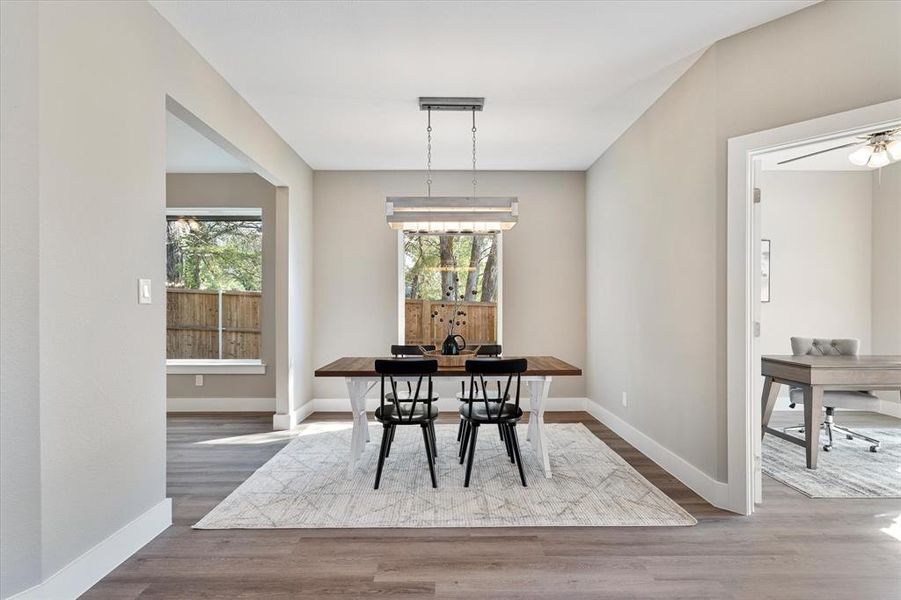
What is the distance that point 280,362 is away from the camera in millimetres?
4789

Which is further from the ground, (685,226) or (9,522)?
(685,226)

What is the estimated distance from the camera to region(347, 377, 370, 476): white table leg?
3.36 m

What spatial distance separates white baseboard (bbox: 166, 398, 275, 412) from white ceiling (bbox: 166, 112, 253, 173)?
2542 mm

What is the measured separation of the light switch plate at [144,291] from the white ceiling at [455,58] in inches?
55.7

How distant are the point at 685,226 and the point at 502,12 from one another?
180 centimetres

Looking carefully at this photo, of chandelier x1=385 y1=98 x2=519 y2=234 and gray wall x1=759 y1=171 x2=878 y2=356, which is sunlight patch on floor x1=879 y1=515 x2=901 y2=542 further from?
gray wall x1=759 y1=171 x2=878 y2=356

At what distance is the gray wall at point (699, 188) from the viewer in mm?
2424

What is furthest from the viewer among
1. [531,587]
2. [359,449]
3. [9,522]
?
[359,449]

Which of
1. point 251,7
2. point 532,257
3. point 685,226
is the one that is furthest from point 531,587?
point 532,257

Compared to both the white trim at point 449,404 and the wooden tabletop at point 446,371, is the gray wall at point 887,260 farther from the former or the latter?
the wooden tabletop at point 446,371

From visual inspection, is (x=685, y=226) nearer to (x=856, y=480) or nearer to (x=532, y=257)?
(x=856, y=480)

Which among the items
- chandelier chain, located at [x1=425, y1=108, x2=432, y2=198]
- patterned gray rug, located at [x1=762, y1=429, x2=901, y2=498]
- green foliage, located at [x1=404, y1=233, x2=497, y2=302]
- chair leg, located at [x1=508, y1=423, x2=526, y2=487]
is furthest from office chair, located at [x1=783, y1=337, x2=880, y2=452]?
chandelier chain, located at [x1=425, y1=108, x2=432, y2=198]

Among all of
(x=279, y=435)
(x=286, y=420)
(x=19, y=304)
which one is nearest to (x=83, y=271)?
(x=19, y=304)

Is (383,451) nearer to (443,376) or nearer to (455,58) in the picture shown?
(443,376)
